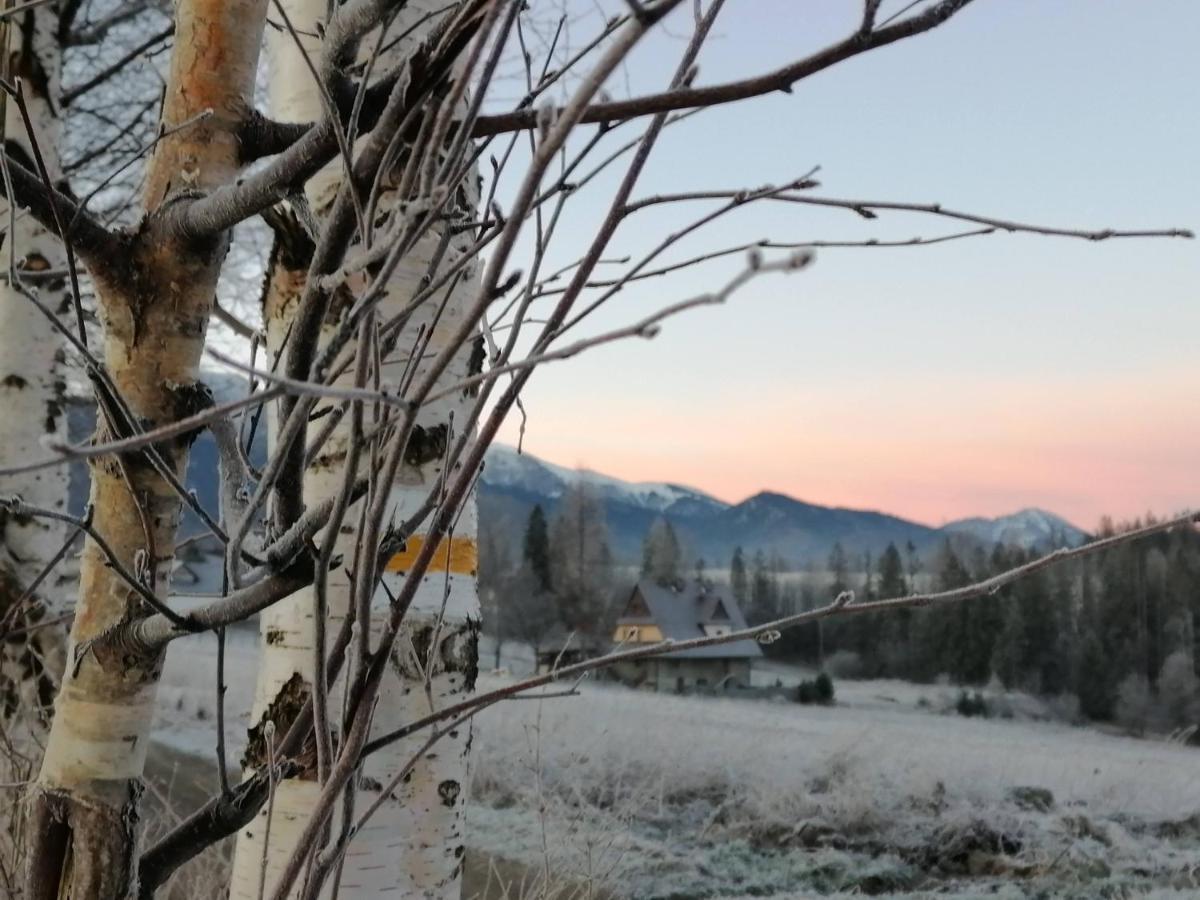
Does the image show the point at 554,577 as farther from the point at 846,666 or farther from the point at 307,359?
the point at 307,359

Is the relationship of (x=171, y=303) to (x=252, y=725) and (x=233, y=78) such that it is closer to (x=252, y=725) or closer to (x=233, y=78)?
(x=233, y=78)

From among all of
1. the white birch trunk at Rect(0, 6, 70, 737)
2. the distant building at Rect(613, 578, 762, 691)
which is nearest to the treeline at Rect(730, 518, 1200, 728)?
the distant building at Rect(613, 578, 762, 691)

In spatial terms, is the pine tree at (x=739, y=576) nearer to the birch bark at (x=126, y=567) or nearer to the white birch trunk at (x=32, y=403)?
the white birch trunk at (x=32, y=403)

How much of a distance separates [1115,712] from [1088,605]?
2657 mm

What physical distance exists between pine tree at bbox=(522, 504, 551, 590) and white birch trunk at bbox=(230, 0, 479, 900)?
987 inches

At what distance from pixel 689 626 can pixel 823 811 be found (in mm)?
15565

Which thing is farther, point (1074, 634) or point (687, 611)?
point (687, 611)

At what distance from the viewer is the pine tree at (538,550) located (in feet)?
88.3

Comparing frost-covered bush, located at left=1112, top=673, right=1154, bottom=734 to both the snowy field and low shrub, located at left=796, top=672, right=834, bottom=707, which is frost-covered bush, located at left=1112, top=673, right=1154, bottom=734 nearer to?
low shrub, located at left=796, top=672, right=834, bottom=707

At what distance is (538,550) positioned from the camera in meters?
27.4

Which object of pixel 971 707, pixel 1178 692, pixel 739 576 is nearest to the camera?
pixel 1178 692

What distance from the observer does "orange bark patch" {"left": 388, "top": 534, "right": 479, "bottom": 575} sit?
1617 mm

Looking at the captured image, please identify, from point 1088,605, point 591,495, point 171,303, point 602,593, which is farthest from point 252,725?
point 591,495

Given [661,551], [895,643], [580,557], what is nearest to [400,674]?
[895,643]
